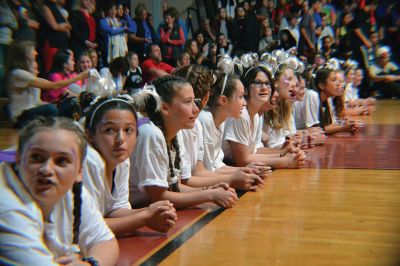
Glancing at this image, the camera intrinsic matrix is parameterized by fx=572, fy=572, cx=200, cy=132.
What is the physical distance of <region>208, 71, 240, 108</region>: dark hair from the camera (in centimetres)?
385

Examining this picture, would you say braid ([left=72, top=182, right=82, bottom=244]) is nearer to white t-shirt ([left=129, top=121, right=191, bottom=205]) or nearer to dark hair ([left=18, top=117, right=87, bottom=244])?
dark hair ([left=18, top=117, right=87, bottom=244])

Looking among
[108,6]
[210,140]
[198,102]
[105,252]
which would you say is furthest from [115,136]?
[108,6]

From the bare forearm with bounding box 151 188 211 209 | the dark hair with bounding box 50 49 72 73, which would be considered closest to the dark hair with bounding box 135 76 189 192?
the bare forearm with bounding box 151 188 211 209

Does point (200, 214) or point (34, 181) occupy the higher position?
point (34, 181)

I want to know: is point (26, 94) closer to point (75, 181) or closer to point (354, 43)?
point (75, 181)

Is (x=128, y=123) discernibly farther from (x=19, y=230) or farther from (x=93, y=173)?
(x=19, y=230)

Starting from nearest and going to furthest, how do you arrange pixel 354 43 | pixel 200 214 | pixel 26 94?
1. pixel 200 214
2. pixel 26 94
3. pixel 354 43

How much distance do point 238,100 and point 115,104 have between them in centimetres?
153

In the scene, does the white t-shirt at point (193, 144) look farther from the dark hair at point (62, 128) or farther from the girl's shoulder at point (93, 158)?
the dark hair at point (62, 128)

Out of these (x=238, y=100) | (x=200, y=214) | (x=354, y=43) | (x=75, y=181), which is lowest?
(x=200, y=214)

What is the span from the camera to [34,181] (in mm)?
1643

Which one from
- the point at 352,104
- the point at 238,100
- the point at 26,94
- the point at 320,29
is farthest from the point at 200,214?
the point at 320,29

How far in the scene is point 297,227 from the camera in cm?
271

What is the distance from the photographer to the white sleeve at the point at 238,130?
4113mm
